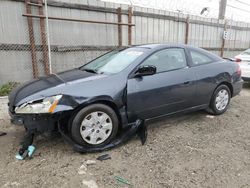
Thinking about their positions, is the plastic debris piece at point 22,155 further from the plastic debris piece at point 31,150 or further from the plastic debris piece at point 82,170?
the plastic debris piece at point 82,170

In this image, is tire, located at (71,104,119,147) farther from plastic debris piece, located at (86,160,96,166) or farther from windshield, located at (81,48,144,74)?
windshield, located at (81,48,144,74)

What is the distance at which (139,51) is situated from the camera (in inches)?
147

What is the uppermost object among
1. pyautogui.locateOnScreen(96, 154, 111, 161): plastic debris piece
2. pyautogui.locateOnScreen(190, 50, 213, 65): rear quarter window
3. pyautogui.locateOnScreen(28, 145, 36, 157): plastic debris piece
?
pyautogui.locateOnScreen(190, 50, 213, 65): rear quarter window

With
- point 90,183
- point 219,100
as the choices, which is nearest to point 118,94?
point 90,183

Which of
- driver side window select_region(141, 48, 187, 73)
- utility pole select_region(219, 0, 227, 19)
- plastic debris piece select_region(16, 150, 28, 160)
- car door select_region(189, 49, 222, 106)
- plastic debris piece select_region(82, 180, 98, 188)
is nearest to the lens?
plastic debris piece select_region(82, 180, 98, 188)

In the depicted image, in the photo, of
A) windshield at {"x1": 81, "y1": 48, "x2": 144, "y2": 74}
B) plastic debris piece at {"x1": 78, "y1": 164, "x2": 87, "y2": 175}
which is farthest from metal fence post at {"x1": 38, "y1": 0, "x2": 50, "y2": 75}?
plastic debris piece at {"x1": 78, "y1": 164, "x2": 87, "y2": 175}

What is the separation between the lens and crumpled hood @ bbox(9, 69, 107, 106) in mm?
2971

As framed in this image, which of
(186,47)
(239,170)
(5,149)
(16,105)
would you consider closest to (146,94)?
(186,47)

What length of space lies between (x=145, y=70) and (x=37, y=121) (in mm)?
1665

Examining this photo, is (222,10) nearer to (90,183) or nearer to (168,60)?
(168,60)

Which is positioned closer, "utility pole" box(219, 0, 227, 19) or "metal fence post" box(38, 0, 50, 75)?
"metal fence post" box(38, 0, 50, 75)

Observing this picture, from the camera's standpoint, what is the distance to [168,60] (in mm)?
3801

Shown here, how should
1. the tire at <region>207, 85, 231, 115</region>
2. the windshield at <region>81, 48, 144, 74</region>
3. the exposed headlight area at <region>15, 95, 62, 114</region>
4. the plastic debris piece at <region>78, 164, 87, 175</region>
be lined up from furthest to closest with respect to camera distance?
the tire at <region>207, 85, 231, 115</region> → the windshield at <region>81, 48, 144, 74</region> → the exposed headlight area at <region>15, 95, 62, 114</region> → the plastic debris piece at <region>78, 164, 87, 175</region>

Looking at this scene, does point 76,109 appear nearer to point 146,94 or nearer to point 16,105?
point 16,105
